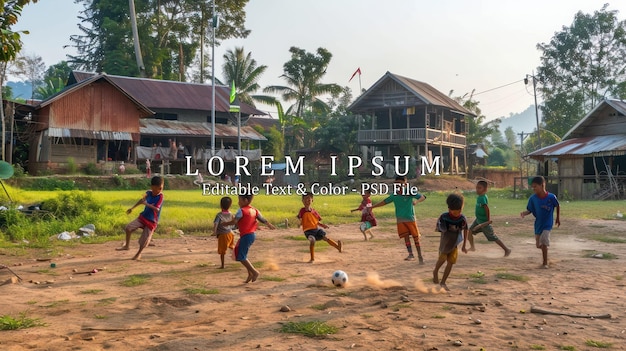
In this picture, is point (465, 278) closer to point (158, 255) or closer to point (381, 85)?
point (158, 255)

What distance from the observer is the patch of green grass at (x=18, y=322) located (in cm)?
485

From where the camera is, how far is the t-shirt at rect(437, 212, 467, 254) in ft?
22.6

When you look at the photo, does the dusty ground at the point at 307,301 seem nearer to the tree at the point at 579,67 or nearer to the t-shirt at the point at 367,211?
the t-shirt at the point at 367,211

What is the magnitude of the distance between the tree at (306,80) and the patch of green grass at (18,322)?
43.1 metres

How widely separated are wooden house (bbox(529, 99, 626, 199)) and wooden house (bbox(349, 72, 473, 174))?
9.29 meters

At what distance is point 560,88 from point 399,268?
4657 centimetres

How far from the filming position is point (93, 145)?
3366 cm

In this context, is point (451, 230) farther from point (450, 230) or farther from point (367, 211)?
point (367, 211)

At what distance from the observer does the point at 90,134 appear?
32.9 metres

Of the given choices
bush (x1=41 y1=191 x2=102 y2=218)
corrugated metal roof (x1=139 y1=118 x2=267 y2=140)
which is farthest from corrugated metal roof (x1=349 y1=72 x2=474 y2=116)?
bush (x1=41 y1=191 x2=102 y2=218)

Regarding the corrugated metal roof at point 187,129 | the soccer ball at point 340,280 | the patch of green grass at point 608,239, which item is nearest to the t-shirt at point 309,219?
the soccer ball at point 340,280

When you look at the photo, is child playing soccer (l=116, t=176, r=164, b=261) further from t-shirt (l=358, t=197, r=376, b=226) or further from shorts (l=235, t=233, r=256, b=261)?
t-shirt (l=358, t=197, r=376, b=226)

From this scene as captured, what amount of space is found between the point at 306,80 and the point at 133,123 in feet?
57.4

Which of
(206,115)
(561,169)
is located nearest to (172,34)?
(206,115)
